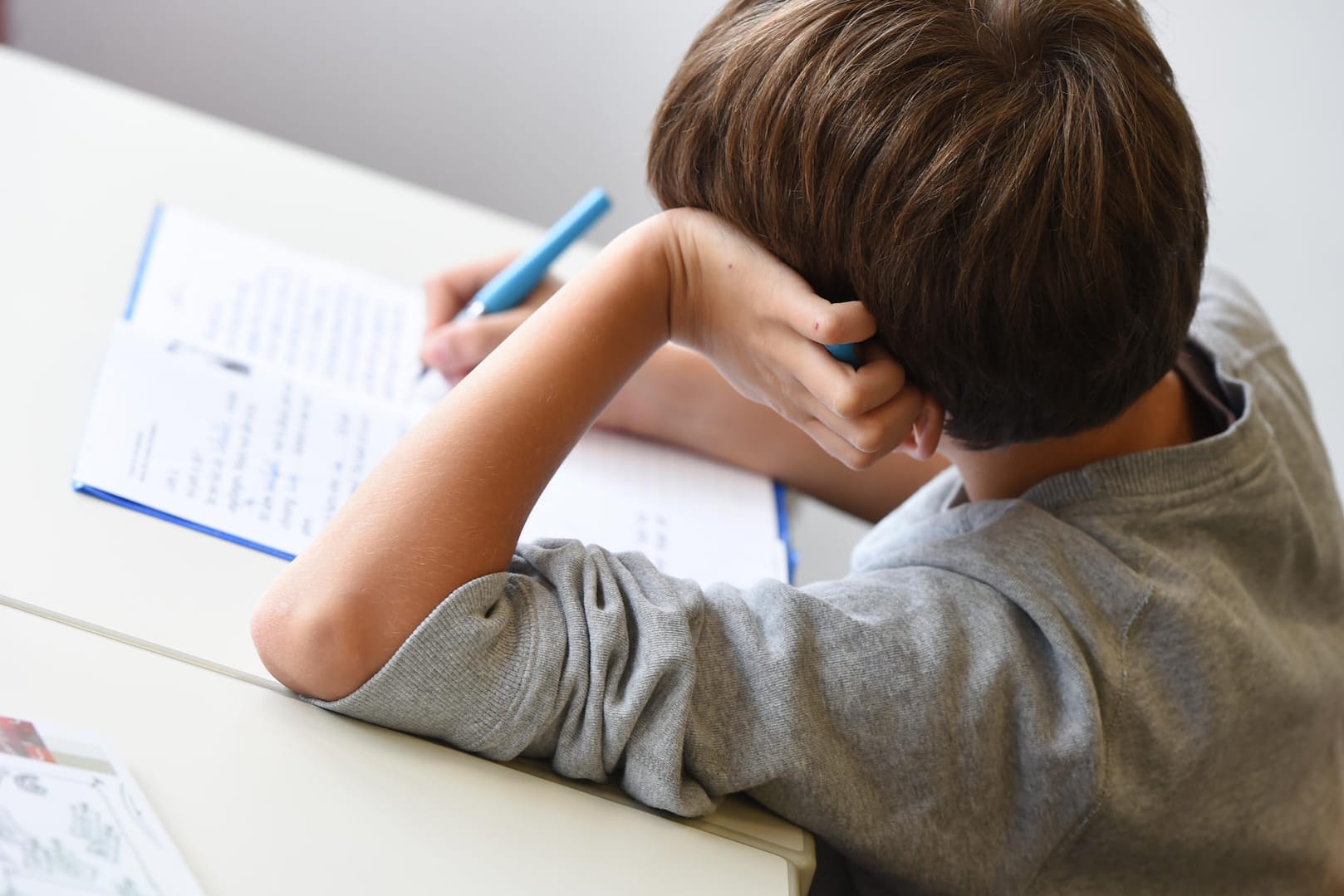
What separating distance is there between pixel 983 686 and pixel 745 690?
0.40 feet

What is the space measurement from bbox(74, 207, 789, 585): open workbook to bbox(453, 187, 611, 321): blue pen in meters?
0.06

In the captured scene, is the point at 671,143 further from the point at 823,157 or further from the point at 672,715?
the point at 672,715

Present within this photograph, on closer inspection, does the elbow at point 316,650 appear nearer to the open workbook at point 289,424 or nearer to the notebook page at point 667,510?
the open workbook at point 289,424

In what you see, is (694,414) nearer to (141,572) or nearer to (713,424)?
(713,424)

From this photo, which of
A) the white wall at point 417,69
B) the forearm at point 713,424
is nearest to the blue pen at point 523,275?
the forearm at point 713,424

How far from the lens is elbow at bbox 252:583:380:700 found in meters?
0.53

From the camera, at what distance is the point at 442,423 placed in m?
0.60

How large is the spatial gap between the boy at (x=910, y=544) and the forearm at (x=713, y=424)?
0.19 meters

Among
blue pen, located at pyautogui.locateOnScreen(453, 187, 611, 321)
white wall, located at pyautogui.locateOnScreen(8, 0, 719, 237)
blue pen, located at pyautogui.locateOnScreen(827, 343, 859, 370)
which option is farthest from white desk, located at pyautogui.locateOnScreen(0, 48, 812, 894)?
white wall, located at pyautogui.locateOnScreen(8, 0, 719, 237)

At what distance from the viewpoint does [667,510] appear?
809mm

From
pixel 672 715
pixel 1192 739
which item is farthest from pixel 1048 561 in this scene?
pixel 672 715

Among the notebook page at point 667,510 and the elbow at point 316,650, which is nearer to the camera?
the elbow at point 316,650

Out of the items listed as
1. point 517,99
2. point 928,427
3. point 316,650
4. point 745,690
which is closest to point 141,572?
point 316,650

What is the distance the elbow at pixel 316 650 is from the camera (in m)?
0.53
